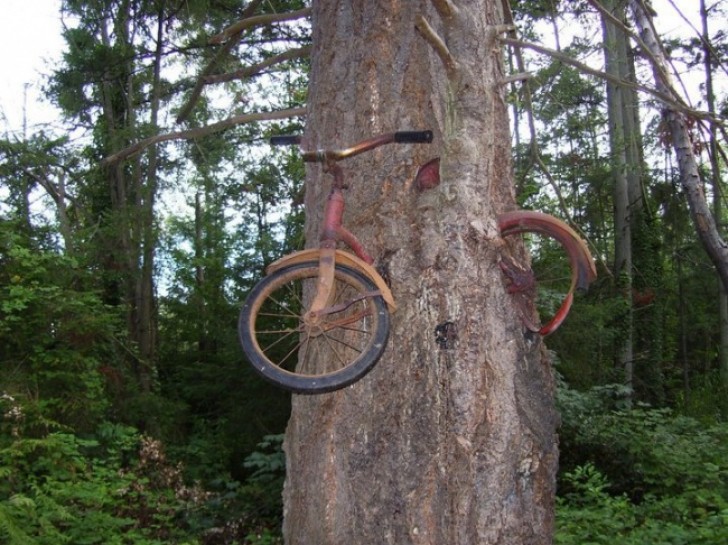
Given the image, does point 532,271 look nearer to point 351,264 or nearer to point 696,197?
point 351,264

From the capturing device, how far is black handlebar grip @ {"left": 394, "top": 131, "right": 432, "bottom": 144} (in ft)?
8.14

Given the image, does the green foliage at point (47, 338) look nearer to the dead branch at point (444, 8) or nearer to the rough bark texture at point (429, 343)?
the rough bark texture at point (429, 343)

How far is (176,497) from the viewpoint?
712 cm

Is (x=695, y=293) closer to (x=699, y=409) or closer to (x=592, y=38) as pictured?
(x=699, y=409)

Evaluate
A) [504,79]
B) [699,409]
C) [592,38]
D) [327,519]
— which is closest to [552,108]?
[592,38]

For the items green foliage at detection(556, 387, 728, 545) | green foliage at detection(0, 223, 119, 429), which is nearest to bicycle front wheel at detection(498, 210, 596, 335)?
green foliage at detection(556, 387, 728, 545)

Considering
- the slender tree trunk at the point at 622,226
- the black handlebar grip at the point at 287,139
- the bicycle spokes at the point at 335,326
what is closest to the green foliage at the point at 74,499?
the bicycle spokes at the point at 335,326

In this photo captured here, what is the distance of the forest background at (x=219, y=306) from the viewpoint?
5.61 meters

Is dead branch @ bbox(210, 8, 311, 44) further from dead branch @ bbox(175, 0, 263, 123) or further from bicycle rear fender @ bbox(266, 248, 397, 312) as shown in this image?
bicycle rear fender @ bbox(266, 248, 397, 312)

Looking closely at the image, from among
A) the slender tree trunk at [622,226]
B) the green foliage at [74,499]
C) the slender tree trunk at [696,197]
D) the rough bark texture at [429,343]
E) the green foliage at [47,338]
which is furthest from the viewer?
the slender tree trunk at [622,226]

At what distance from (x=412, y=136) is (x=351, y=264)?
517 millimetres

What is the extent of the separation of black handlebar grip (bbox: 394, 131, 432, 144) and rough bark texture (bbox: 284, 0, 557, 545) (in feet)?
0.30

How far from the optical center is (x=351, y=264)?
8.02ft

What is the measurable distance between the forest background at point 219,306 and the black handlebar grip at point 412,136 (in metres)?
0.84
